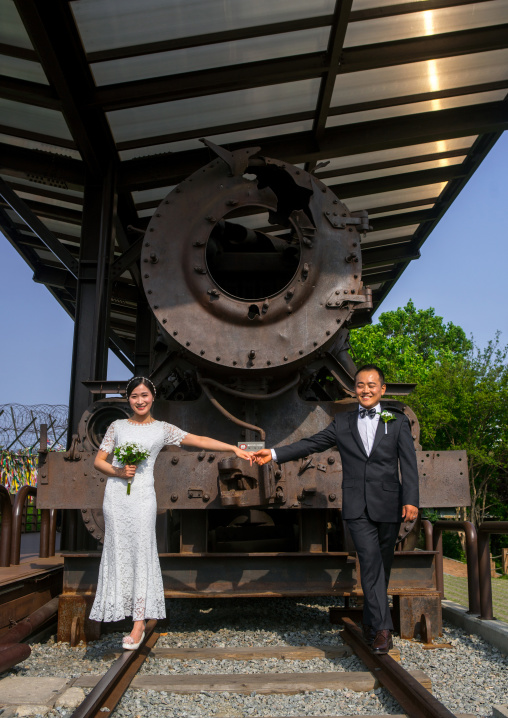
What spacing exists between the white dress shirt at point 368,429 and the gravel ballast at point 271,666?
3.74 feet

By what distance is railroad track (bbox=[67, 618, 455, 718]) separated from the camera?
2564mm

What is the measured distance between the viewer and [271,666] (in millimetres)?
3592

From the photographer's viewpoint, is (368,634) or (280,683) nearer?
(280,683)

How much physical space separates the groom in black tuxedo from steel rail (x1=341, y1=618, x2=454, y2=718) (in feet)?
0.46

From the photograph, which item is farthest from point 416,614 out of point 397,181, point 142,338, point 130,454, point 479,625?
point 142,338

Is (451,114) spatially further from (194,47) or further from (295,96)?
(194,47)

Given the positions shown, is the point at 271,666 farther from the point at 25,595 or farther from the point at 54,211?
the point at 54,211

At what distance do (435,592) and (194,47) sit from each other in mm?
5219

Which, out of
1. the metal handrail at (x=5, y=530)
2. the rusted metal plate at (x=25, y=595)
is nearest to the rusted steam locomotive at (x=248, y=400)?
the rusted metal plate at (x=25, y=595)

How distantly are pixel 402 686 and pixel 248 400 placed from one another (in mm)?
2277

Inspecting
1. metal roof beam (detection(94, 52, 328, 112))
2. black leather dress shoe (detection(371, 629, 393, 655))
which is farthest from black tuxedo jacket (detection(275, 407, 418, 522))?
metal roof beam (detection(94, 52, 328, 112))

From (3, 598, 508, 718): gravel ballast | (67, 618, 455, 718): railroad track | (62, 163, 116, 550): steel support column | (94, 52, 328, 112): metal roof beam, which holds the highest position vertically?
(94, 52, 328, 112): metal roof beam

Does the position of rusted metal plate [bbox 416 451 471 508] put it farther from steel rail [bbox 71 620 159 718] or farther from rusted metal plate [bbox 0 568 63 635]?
rusted metal plate [bbox 0 568 63 635]

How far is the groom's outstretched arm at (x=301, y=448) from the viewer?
393 centimetres
